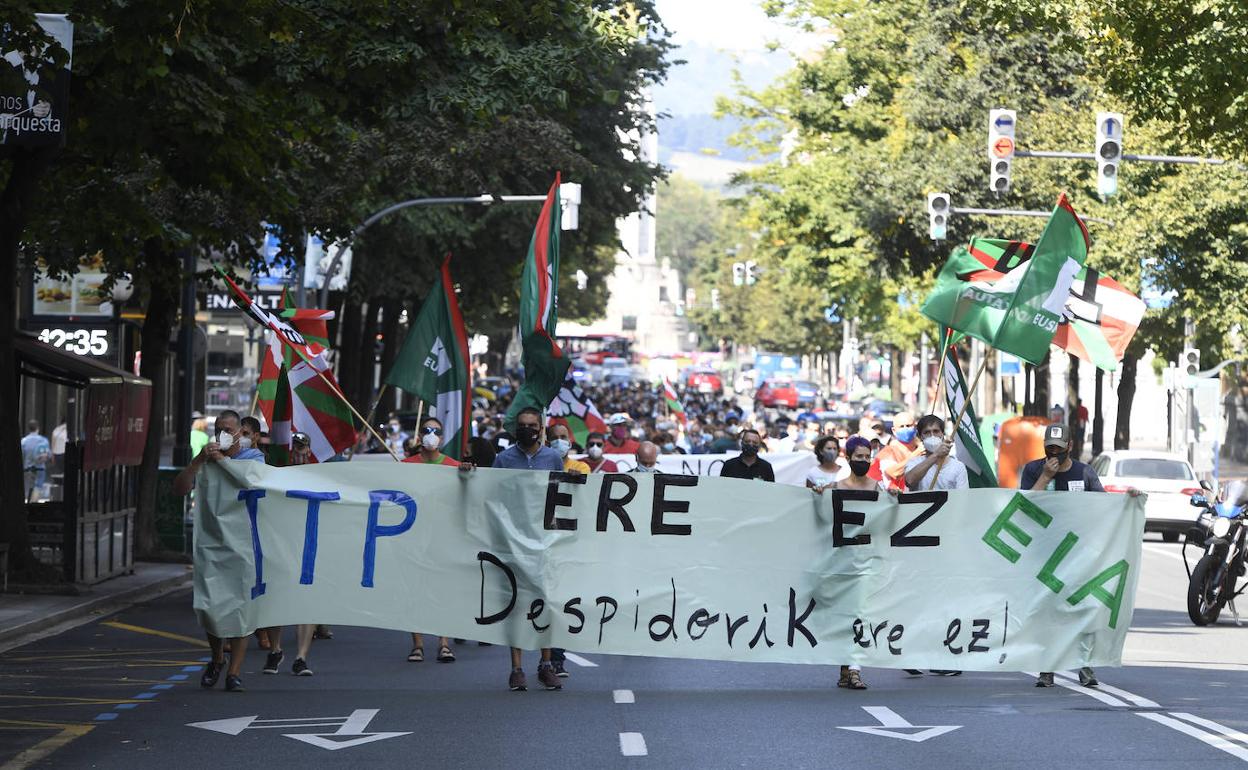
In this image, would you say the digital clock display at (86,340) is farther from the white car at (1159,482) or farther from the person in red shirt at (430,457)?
the person in red shirt at (430,457)

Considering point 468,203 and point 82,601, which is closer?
point 82,601

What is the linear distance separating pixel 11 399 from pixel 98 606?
2276 mm

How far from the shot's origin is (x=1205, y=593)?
724 inches

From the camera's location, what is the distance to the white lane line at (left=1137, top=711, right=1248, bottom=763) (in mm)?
10444

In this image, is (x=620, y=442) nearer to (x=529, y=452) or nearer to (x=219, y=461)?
(x=529, y=452)

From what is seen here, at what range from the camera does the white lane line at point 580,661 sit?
15051 mm

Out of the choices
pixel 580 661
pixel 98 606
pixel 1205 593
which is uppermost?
pixel 1205 593

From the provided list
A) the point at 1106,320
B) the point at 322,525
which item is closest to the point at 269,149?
the point at 322,525

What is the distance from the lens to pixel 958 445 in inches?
642

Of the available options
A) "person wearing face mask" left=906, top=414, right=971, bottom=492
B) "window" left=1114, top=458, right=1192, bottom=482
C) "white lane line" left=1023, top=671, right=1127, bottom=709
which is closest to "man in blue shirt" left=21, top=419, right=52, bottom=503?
"window" left=1114, top=458, right=1192, bottom=482

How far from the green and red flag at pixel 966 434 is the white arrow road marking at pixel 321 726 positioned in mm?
5479

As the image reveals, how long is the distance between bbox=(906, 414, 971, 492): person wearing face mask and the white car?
1641cm

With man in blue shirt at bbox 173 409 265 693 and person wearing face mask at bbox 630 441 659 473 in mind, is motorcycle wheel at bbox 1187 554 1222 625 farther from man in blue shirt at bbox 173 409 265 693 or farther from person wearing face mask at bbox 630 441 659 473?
man in blue shirt at bbox 173 409 265 693

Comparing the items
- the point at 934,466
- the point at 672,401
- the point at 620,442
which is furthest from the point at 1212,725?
the point at 672,401
